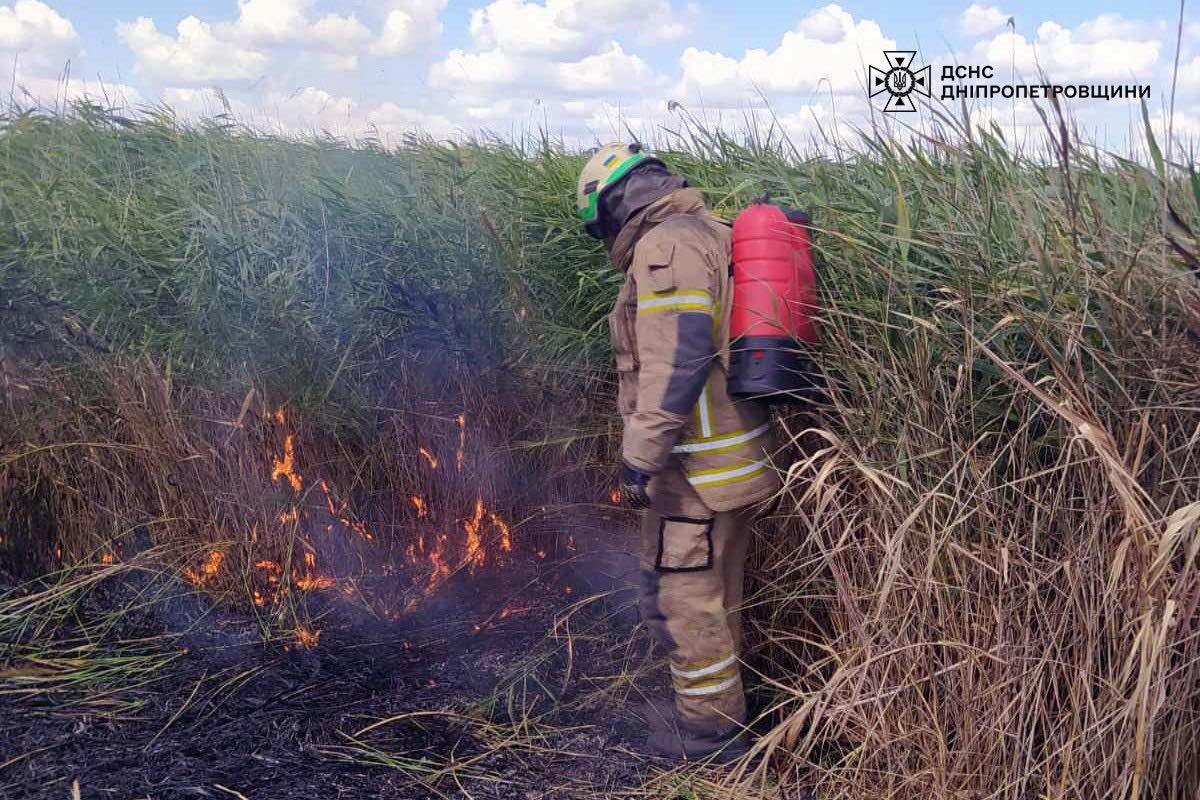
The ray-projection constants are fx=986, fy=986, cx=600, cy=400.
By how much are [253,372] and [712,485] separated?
2.30 meters

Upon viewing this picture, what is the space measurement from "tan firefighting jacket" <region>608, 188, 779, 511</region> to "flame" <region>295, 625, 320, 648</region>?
186 centimetres

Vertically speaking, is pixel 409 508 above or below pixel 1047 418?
→ below

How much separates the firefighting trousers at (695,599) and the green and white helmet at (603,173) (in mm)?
964

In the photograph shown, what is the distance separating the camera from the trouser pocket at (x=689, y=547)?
11.2ft

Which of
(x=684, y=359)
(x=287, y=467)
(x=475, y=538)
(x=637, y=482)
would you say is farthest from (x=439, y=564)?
(x=684, y=359)

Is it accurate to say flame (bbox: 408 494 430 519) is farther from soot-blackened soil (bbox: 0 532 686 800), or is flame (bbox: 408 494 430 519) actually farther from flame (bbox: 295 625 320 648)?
flame (bbox: 295 625 320 648)

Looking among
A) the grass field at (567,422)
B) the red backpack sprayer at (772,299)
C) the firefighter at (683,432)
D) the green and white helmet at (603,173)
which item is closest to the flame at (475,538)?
the grass field at (567,422)

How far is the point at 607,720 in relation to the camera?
3.74 meters

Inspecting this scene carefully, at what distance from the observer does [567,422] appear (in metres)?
4.46

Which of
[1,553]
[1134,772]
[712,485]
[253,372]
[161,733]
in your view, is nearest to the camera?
[1134,772]

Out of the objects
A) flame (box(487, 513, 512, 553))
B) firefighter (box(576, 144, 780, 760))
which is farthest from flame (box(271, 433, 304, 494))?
firefighter (box(576, 144, 780, 760))

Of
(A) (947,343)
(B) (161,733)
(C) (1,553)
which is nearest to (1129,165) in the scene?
(A) (947,343)

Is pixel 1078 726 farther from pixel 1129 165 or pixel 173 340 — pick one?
pixel 173 340

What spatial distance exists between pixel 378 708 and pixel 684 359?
185 cm
